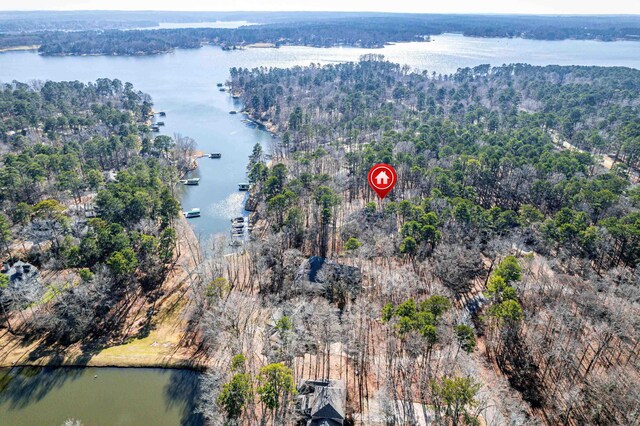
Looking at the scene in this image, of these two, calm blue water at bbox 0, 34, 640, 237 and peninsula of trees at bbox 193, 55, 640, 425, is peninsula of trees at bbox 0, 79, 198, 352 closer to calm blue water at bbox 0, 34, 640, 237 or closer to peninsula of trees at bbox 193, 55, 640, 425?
calm blue water at bbox 0, 34, 640, 237

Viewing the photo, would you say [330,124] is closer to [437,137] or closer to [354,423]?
[437,137]

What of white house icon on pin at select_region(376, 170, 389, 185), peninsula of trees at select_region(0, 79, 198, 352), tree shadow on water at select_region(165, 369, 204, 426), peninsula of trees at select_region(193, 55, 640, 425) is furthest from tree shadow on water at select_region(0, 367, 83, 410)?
white house icon on pin at select_region(376, 170, 389, 185)

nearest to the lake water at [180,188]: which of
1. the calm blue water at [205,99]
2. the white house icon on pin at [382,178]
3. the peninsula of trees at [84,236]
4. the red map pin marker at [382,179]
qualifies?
the calm blue water at [205,99]

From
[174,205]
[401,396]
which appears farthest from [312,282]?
[174,205]

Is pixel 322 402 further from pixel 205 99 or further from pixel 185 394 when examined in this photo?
pixel 205 99

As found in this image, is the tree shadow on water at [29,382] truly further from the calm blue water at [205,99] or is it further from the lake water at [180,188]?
the calm blue water at [205,99]

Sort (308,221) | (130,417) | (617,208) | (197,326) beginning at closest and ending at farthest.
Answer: (130,417), (197,326), (617,208), (308,221)

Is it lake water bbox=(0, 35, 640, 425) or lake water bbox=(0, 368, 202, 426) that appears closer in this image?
lake water bbox=(0, 368, 202, 426)
